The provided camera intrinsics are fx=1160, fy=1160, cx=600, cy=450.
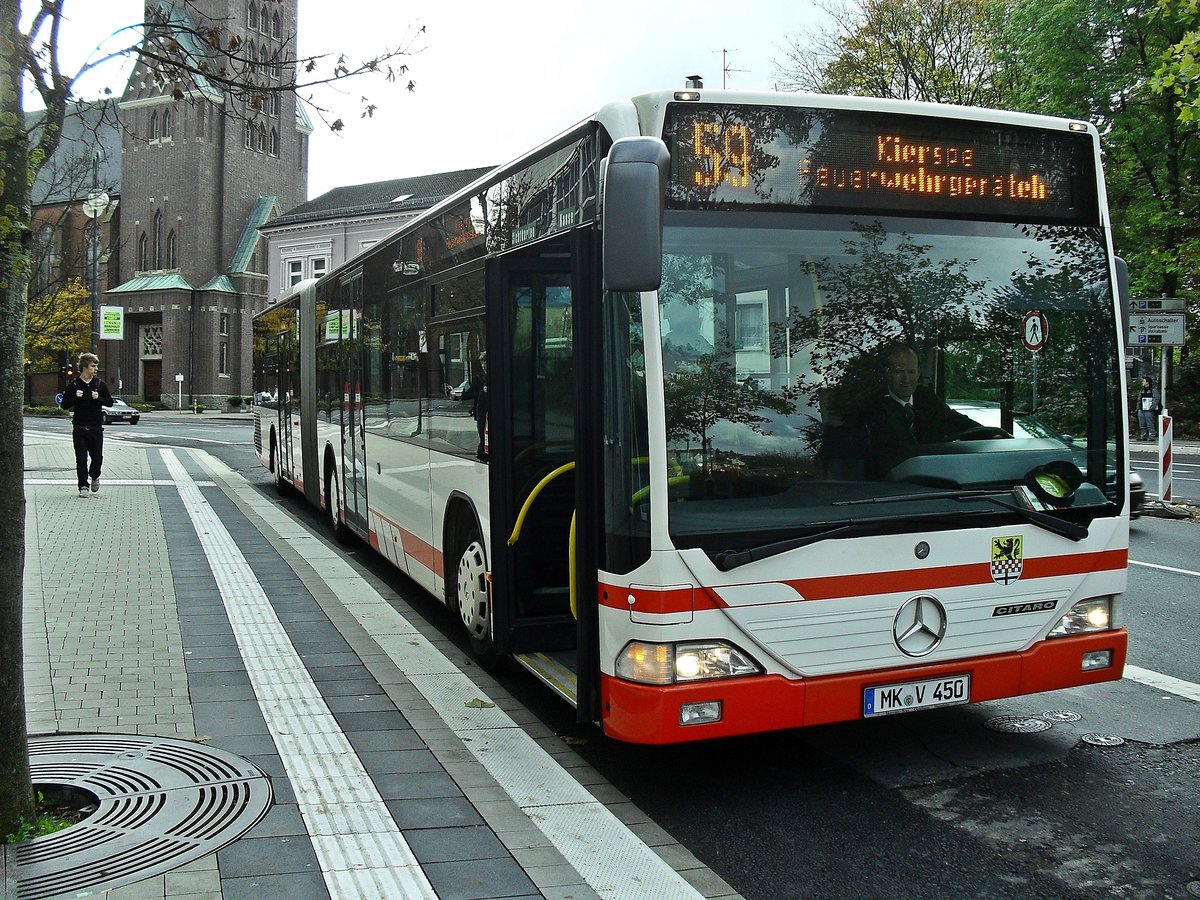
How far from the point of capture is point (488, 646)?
6.82 m

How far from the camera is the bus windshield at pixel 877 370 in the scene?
15.0ft

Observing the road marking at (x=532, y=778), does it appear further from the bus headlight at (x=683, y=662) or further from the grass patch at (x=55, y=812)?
the grass patch at (x=55, y=812)

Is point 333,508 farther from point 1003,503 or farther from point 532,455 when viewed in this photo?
point 1003,503

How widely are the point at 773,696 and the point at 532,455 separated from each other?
205 cm

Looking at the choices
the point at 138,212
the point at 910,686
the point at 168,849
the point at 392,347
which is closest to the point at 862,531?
the point at 910,686

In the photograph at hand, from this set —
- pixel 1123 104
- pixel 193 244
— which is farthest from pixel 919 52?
pixel 193 244

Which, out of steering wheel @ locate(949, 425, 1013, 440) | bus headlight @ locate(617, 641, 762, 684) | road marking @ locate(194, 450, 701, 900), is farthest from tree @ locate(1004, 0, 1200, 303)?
bus headlight @ locate(617, 641, 762, 684)

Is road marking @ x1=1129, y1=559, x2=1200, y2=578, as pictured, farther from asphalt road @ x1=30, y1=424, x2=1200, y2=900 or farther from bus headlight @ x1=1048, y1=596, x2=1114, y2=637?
bus headlight @ x1=1048, y1=596, x2=1114, y2=637

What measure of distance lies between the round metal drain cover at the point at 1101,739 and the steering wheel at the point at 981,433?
1.70 metres

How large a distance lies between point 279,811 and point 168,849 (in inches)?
18.5

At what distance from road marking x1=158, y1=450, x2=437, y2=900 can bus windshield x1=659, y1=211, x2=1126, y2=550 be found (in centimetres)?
161

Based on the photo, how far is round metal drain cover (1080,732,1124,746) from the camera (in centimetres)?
561

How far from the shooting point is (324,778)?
4.92 meters

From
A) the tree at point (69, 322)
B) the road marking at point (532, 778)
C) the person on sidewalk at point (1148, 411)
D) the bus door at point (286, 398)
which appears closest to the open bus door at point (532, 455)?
the road marking at point (532, 778)
